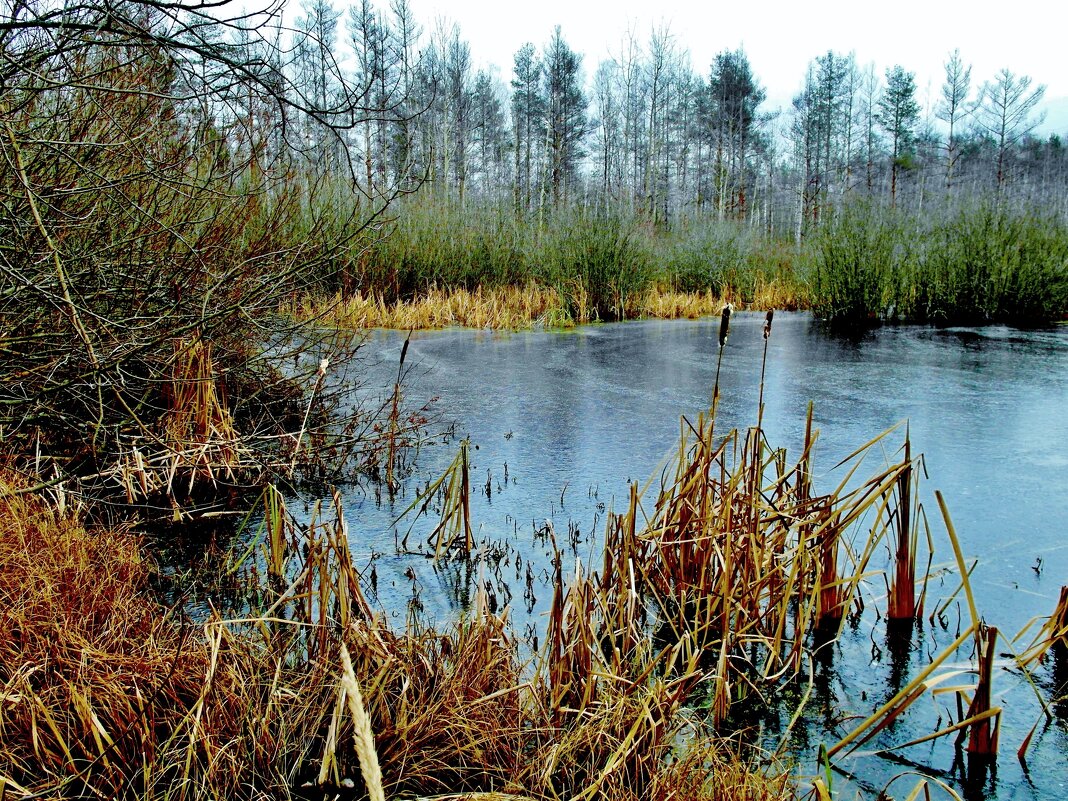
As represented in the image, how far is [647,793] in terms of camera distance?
6.86ft

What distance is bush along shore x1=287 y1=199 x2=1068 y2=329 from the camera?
13.6 m

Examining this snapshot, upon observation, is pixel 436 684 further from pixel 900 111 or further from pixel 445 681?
pixel 900 111

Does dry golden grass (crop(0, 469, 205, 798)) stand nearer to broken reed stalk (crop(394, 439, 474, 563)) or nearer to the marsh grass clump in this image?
broken reed stalk (crop(394, 439, 474, 563))

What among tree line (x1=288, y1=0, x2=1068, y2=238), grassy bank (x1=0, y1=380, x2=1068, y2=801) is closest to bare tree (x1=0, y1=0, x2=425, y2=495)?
grassy bank (x1=0, y1=380, x2=1068, y2=801)

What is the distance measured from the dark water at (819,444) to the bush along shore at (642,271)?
44.4 inches

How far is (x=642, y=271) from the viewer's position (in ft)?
50.0

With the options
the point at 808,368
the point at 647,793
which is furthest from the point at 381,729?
the point at 808,368

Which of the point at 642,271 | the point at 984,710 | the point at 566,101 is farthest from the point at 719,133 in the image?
the point at 984,710

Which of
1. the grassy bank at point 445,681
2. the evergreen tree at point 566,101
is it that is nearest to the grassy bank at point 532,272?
the grassy bank at point 445,681

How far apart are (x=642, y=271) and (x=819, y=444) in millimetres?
9519

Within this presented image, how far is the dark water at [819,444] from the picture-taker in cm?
288

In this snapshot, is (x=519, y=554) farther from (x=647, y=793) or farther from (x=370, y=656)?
(x=647, y=793)

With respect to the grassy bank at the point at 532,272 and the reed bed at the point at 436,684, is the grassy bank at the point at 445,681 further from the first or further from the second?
the grassy bank at the point at 532,272

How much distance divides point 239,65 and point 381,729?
7.24ft
